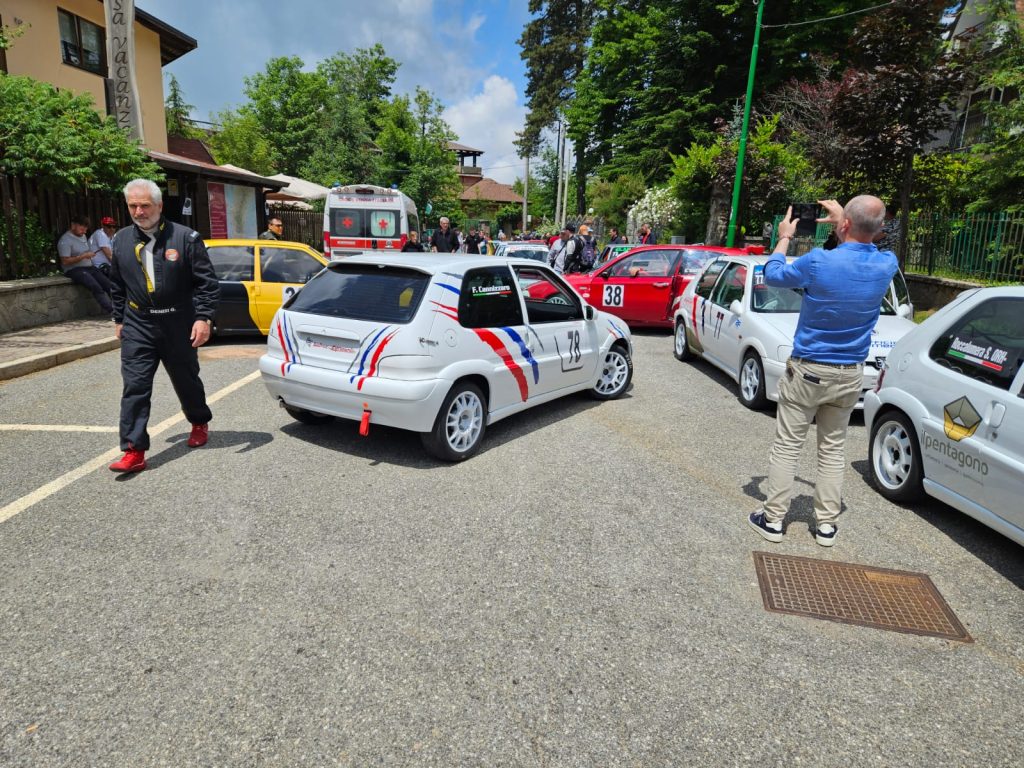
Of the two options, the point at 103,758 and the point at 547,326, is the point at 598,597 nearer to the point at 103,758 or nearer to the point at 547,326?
the point at 103,758

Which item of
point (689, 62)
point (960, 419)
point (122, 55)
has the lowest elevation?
point (960, 419)

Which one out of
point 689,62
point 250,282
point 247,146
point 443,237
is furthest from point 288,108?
point 250,282

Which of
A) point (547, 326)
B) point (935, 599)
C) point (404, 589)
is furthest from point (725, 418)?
point (404, 589)

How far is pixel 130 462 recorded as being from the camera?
4.80 meters

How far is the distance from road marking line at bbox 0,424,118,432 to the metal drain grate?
17.5ft

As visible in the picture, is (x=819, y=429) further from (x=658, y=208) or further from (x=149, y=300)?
(x=658, y=208)

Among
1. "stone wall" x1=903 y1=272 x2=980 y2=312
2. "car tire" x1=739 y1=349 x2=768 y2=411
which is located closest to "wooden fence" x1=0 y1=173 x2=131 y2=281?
"car tire" x1=739 y1=349 x2=768 y2=411

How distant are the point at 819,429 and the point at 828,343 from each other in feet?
1.84

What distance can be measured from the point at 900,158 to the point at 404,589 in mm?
14274

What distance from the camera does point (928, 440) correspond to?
4.40 m

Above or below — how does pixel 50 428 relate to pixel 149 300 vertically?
below

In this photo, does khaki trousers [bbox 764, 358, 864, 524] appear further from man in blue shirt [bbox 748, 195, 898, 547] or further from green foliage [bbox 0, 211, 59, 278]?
green foliage [bbox 0, 211, 59, 278]

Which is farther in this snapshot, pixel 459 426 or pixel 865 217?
pixel 459 426

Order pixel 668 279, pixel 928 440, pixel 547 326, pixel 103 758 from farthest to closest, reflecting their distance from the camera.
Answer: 1. pixel 668 279
2. pixel 547 326
3. pixel 928 440
4. pixel 103 758
